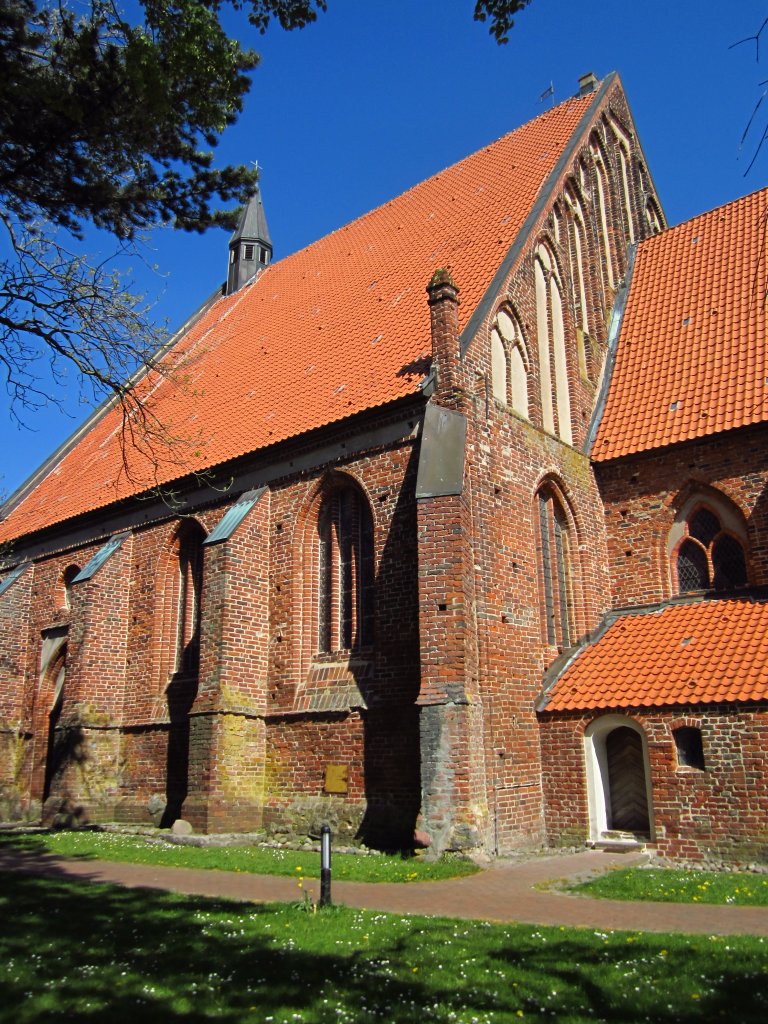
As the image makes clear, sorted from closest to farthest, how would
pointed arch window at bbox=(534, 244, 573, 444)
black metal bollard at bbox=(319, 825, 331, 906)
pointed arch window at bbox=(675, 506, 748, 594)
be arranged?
black metal bollard at bbox=(319, 825, 331, 906) → pointed arch window at bbox=(675, 506, 748, 594) → pointed arch window at bbox=(534, 244, 573, 444)

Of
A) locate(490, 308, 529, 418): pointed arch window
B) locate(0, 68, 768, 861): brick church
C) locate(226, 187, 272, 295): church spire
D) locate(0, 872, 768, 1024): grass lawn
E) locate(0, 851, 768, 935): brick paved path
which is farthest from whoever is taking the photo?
locate(226, 187, 272, 295): church spire

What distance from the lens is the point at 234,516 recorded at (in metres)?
15.1

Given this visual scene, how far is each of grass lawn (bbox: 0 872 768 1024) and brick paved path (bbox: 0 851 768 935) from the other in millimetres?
668

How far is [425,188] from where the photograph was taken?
21609mm

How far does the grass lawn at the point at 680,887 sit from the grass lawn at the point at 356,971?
1.90 meters

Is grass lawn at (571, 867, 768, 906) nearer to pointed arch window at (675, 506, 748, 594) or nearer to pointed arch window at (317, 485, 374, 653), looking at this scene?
pointed arch window at (675, 506, 748, 594)

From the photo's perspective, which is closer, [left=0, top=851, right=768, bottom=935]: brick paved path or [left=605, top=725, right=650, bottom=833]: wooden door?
[left=0, top=851, right=768, bottom=935]: brick paved path

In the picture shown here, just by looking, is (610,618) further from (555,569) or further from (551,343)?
(551,343)

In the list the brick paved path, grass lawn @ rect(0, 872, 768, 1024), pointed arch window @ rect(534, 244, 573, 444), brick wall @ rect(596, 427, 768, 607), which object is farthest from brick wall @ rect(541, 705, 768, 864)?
pointed arch window @ rect(534, 244, 573, 444)

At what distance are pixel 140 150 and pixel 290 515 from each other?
778cm

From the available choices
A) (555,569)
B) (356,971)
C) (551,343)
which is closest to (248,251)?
(551,343)

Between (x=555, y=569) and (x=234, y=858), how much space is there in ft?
22.5

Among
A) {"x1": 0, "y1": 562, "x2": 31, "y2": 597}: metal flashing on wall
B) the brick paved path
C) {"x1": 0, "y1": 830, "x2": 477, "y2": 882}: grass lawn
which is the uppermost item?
{"x1": 0, "y1": 562, "x2": 31, "y2": 597}: metal flashing on wall

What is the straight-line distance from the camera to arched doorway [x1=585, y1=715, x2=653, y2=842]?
1234 centimetres
